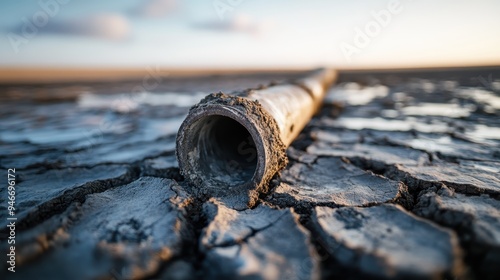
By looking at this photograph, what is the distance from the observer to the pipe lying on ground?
5.91 feet

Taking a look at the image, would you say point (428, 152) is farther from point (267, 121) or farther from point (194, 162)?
point (194, 162)

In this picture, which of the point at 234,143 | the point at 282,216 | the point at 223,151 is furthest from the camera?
the point at 234,143

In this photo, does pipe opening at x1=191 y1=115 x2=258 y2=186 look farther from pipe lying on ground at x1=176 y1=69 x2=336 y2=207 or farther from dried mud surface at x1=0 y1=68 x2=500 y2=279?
dried mud surface at x1=0 y1=68 x2=500 y2=279

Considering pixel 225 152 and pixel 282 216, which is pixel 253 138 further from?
pixel 225 152

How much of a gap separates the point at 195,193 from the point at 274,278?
90cm

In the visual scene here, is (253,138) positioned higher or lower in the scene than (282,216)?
higher

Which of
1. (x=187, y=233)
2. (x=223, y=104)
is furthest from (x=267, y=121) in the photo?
(x=187, y=233)

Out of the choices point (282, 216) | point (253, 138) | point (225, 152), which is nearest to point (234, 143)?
point (225, 152)

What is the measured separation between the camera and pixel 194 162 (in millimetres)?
2037

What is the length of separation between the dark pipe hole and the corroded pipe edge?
12cm

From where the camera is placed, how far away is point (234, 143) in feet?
8.52

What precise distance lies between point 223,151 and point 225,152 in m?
0.02

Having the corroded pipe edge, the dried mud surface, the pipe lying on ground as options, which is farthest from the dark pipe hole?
the dried mud surface

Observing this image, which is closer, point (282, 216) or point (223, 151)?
point (282, 216)
